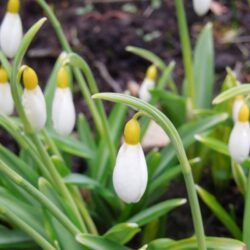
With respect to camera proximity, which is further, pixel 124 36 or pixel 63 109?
pixel 124 36

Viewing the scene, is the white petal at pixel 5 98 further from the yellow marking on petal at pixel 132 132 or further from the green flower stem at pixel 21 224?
the yellow marking on petal at pixel 132 132

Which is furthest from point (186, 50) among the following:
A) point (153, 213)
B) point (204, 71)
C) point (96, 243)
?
point (96, 243)

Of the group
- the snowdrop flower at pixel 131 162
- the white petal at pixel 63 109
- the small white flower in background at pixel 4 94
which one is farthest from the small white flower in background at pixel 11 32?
the snowdrop flower at pixel 131 162

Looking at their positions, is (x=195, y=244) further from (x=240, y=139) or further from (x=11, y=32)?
(x=11, y=32)

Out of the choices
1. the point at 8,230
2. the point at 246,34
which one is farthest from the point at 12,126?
the point at 246,34

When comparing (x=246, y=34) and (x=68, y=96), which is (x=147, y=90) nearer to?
(x=68, y=96)

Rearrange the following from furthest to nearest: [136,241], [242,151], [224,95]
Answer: [136,241] → [242,151] → [224,95]
